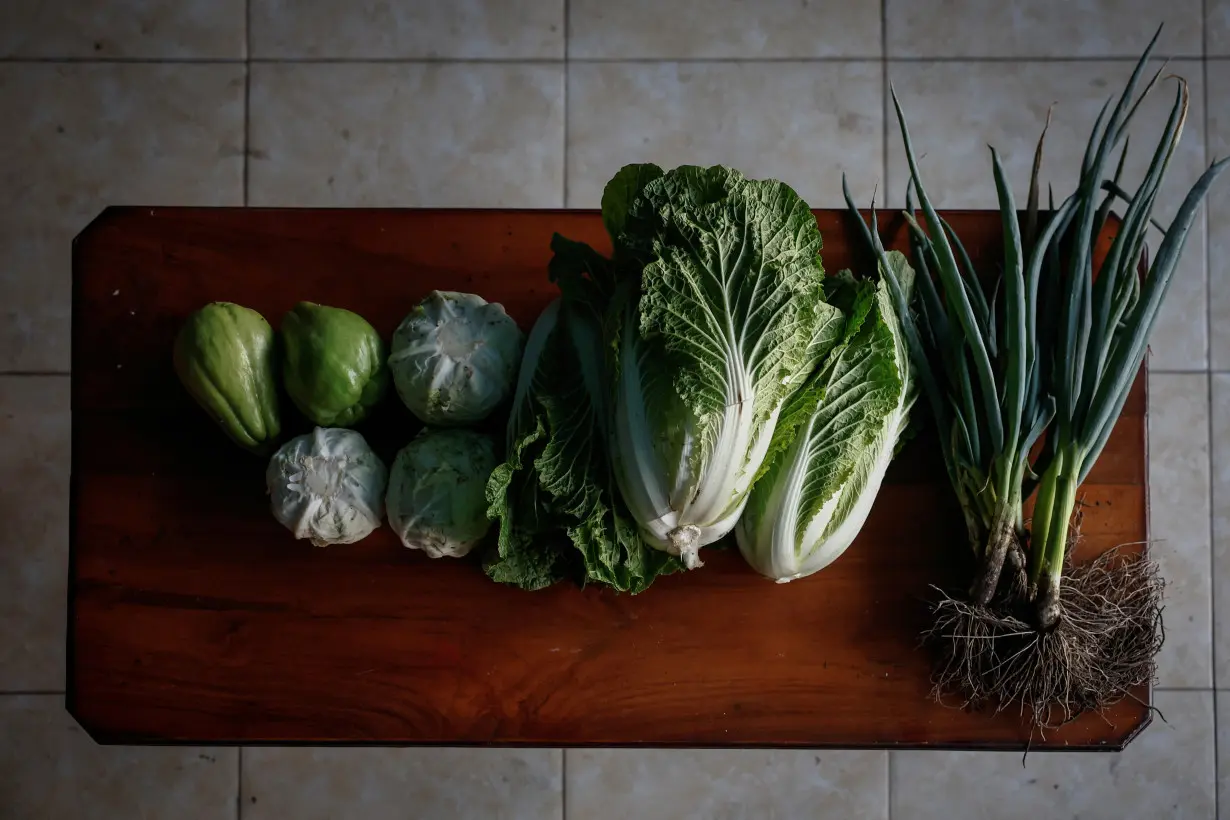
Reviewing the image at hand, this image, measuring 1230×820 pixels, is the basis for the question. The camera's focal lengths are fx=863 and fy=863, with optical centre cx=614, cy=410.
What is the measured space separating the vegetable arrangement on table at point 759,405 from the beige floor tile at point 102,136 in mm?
823

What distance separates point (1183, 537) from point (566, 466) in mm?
1337

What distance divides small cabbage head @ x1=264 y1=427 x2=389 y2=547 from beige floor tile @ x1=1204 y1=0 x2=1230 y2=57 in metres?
1.77

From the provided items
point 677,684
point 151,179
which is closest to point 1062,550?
point 677,684

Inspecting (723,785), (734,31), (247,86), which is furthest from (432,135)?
(723,785)

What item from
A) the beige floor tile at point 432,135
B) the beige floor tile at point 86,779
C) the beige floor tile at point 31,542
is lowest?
the beige floor tile at point 86,779

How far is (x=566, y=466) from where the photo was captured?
981 millimetres

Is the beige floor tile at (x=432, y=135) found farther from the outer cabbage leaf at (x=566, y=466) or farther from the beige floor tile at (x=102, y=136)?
the outer cabbage leaf at (x=566, y=466)

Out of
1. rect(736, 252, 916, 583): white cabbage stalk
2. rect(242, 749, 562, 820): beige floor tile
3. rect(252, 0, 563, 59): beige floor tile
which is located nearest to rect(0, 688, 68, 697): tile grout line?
rect(242, 749, 562, 820): beige floor tile

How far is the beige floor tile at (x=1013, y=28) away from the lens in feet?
5.54

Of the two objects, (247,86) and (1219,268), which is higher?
(247,86)

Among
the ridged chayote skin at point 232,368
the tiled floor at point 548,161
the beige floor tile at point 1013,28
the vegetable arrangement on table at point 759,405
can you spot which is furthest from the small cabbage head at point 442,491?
the beige floor tile at point 1013,28

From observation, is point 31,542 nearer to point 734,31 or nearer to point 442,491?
point 442,491

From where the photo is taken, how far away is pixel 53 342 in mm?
1708

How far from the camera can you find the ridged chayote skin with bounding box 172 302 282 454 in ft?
3.38
